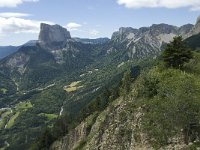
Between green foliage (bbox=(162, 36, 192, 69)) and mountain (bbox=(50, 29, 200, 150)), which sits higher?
green foliage (bbox=(162, 36, 192, 69))

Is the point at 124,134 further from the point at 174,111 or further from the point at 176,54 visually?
the point at 174,111

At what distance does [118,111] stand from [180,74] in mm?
21682

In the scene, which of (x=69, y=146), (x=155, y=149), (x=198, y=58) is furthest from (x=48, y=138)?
(x=155, y=149)

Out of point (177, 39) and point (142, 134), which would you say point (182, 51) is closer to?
point (177, 39)

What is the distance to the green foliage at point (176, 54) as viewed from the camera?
89.1 meters

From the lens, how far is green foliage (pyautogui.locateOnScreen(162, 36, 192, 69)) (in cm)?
8906

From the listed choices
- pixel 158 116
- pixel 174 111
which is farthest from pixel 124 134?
pixel 174 111

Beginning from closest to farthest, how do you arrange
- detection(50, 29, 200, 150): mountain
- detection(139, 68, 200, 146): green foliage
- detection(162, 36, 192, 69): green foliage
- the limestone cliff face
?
detection(139, 68, 200, 146): green foliage
detection(50, 29, 200, 150): mountain
the limestone cliff face
detection(162, 36, 192, 69): green foliage

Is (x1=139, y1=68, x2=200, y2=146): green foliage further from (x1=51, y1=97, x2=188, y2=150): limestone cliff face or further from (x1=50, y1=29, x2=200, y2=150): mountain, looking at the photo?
(x1=51, y1=97, x2=188, y2=150): limestone cliff face

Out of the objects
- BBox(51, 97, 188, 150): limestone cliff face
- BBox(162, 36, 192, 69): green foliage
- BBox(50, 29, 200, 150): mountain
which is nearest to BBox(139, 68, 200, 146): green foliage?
BBox(50, 29, 200, 150): mountain

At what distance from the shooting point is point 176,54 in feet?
292

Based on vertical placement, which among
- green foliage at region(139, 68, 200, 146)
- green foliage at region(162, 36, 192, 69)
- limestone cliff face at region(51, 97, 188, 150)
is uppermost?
green foliage at region(162, 36, 192, 69)

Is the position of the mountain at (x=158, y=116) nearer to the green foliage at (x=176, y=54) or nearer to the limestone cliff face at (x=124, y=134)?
the limestone cliff face at (x=124, y=134)

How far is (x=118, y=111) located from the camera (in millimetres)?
97250
